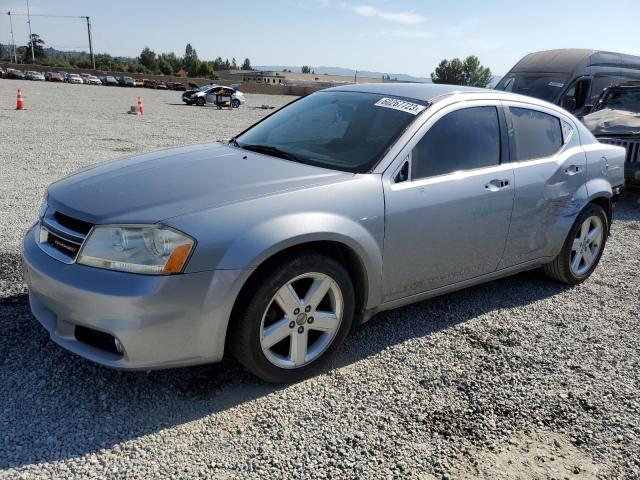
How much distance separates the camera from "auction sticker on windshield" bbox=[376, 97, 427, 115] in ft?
12.1

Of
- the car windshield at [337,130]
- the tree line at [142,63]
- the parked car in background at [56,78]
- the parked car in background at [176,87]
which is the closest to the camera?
the car windshield at [337,130]

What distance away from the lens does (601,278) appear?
5.25 m

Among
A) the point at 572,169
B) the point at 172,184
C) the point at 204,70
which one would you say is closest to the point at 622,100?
the point at 572,169

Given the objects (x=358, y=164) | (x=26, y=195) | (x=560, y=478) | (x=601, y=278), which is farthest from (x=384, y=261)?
(x=26, y=195)

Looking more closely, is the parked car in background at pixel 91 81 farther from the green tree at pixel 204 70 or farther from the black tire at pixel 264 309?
the black tire at pixel 264 309

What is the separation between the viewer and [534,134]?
434cm

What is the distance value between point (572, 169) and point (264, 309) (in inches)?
121

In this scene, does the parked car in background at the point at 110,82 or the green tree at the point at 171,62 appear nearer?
the parked car in background at the point at 110,82

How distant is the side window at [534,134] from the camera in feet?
13.7

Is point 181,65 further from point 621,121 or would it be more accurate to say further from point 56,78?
point 621,121

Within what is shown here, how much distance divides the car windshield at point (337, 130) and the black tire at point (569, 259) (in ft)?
6.37

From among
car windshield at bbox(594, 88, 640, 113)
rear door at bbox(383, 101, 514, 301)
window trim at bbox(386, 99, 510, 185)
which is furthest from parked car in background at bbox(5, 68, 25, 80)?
rear door at bbox(383, 101, 514, 301)

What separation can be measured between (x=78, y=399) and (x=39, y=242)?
895 mm

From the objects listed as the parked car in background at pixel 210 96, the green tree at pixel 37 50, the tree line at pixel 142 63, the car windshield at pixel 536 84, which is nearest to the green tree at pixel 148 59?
the tree line at pixel 142 63
